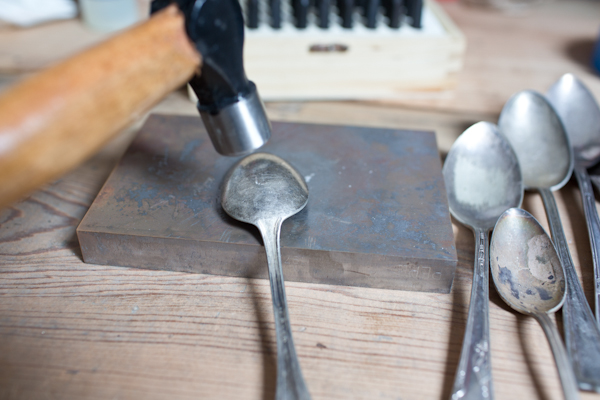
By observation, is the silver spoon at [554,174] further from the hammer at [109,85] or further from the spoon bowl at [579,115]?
the hammer at [109,85]

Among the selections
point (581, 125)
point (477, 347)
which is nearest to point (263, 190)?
point (477, 347)

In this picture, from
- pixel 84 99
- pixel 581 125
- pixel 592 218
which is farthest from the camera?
pixel 581 125

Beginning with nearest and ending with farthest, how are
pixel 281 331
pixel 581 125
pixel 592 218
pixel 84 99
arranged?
pixel 84 99
pixel 281 331
pixel 592 218
pixel 581 125

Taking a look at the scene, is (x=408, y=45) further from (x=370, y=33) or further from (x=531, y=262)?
(x=531, y=262)

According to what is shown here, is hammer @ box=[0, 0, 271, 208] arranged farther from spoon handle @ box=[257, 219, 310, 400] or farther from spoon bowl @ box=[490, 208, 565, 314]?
spoon bowl @ box=[490, 208, 565, 314]

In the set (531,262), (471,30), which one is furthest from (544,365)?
(471,30)

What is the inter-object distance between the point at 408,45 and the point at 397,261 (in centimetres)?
43

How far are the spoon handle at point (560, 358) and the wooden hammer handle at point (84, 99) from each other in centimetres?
37

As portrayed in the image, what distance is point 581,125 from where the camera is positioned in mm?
644

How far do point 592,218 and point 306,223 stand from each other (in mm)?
336

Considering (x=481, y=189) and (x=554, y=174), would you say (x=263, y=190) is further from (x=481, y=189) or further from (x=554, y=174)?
(x=554, y=174)

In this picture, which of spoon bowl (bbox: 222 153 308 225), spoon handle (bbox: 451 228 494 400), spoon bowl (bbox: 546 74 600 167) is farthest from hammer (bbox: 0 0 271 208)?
spoon bowl (bbox: 546 74 600 167)

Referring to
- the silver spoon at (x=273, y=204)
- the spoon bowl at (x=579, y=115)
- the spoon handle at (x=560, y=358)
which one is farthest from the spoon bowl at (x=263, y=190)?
the spoon bowl at (x=579, y=115)

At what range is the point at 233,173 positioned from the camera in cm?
49
